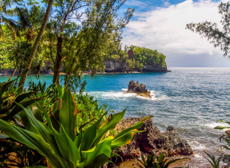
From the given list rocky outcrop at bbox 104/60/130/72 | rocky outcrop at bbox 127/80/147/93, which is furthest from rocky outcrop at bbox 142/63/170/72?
rocky outcrop at bbox 127/80/147/93

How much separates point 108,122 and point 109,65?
87388 millimetres

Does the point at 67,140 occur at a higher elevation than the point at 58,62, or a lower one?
lower

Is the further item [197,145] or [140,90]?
[140,90]

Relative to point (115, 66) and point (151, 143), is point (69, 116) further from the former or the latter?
point (115, 66)

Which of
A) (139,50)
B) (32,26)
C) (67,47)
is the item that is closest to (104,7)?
(67,47)

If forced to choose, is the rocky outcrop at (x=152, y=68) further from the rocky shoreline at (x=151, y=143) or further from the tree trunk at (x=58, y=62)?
the rocky shoreline at (x=151, y=143)

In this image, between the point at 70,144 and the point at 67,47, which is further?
the point at 67,47

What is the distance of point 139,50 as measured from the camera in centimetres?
10356

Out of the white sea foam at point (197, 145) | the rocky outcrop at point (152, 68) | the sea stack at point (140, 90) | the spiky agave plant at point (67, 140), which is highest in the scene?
the rocky outcrop at point (152, 68)

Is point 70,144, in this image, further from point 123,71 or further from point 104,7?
point 123,71

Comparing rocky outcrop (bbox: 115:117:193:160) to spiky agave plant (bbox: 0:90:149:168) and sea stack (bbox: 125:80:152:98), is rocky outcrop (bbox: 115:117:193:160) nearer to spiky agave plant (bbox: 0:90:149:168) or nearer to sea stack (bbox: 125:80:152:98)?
spiky agave plant (bbox: 0:90:149:168)

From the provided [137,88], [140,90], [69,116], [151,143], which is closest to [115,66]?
[137,88]

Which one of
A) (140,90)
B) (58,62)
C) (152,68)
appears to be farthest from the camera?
(152,68)

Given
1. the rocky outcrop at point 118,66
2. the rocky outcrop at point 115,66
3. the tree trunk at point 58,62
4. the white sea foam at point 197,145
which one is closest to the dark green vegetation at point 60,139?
the tree trunk at point 58,62
